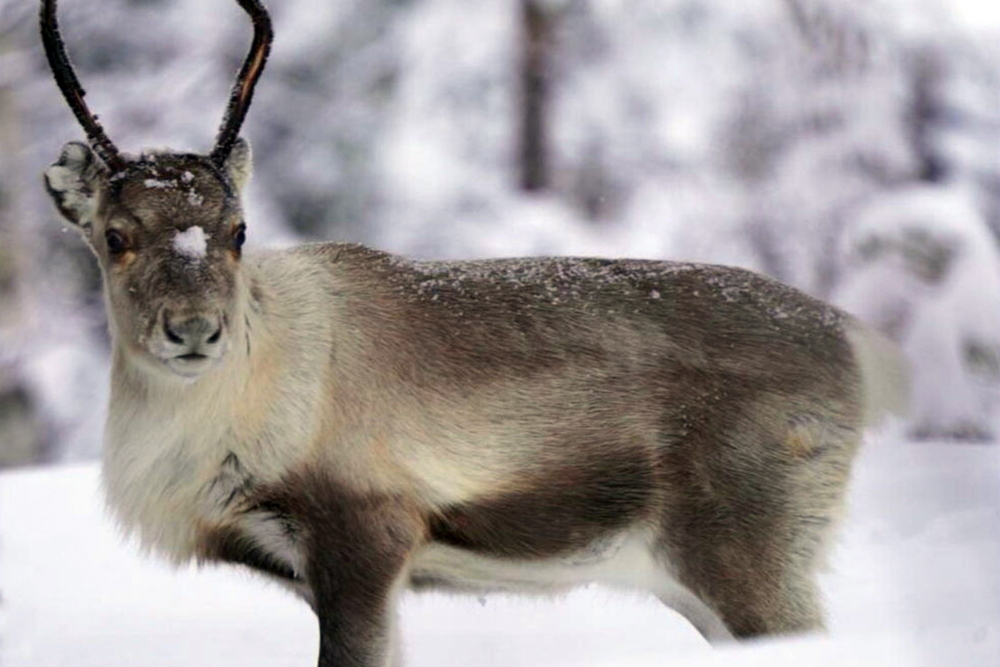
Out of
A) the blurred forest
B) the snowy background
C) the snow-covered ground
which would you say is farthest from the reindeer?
the blurred forest

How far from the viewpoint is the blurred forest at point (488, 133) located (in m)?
2.56

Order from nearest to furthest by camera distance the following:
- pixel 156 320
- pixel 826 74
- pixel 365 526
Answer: pixel 156 320 < pixel 365 526 < pixel 826 74

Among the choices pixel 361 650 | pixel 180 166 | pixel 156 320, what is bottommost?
pixel 361 650

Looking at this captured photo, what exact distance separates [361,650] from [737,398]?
62 centimetres

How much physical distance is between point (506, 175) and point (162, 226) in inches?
42.8

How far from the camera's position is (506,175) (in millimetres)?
2660

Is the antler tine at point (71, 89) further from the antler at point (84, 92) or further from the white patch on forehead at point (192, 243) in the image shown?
the white patch on forehead at point (192, 243)

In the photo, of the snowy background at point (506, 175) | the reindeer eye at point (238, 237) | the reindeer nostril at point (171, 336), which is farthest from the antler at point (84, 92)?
the snowy background at point (506, 175)

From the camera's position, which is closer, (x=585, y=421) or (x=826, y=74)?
(x=585, y=421)

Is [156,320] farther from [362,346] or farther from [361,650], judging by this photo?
[361,650]

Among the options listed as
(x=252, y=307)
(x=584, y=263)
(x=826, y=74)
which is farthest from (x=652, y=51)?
(x=252, y=307)

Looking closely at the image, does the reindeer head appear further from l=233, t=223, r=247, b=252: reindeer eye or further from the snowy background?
the snowy background

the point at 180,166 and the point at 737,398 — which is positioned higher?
the point at 180,166

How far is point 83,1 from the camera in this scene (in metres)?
2.53
